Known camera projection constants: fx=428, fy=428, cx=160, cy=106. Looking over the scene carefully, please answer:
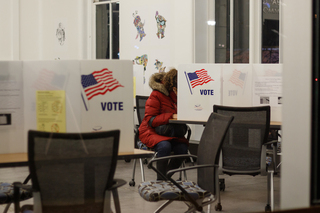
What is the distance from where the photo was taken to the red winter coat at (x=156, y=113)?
406 cm

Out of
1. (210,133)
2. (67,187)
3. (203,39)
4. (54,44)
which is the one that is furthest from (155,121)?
(54,44)

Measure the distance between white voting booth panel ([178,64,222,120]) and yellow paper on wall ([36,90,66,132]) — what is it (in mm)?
2324

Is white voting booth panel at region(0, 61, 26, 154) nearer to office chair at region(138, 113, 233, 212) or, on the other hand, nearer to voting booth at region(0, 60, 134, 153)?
voting booth at region(0, 60, 134, 153)

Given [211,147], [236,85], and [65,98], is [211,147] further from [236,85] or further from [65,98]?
[236,85]

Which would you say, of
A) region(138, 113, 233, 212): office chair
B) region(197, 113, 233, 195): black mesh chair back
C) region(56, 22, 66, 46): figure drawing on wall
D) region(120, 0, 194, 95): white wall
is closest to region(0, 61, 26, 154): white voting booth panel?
region(138, 113, 233, 212): office chair

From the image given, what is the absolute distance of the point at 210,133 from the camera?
272 cm

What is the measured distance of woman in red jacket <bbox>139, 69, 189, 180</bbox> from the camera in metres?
4.04

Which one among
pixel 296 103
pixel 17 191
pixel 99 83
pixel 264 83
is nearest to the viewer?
pixel 296 103

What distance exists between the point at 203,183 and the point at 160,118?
146cm

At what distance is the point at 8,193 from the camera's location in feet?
7.17

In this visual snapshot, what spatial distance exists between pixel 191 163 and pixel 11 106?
1359 mm

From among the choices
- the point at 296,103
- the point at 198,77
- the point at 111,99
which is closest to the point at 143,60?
the point at 198,77

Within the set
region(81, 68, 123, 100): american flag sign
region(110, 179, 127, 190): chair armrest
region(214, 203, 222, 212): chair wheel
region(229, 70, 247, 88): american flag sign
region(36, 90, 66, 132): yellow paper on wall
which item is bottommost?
region(214, 203, 222, 212): chair wheel

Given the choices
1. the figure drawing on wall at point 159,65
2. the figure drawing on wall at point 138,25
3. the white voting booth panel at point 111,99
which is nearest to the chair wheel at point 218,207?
the white voting booth panel at point 111,99
